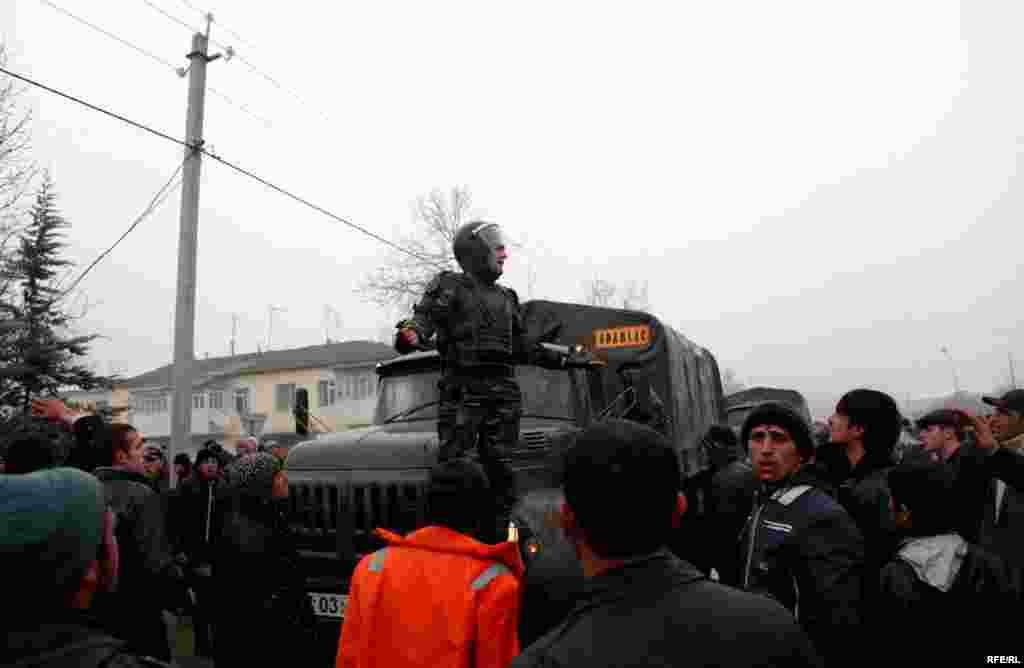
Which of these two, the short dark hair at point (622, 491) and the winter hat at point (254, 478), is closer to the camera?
the short dark hair at point (622, 491)

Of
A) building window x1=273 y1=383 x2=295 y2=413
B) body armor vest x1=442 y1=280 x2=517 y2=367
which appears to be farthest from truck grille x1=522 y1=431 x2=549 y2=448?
building window x1=273 y1=383 x2=295 y2=413

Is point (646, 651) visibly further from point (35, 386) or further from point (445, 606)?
point (35, 386)

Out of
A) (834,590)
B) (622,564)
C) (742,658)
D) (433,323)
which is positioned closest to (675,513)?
(622,564)

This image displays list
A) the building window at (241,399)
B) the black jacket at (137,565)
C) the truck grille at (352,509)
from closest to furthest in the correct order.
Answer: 1. the black jacket at (137,565)
2. the truck grille at (352,509)
3. the building window at (241,399)

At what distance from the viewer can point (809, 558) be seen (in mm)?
→ 2762

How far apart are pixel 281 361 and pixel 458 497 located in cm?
5082

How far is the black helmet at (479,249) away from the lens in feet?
15.4

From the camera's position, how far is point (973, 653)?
8.65 ft

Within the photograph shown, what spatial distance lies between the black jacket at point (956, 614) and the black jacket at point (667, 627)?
1.49m

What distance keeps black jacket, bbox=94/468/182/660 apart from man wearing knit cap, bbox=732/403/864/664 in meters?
2.74

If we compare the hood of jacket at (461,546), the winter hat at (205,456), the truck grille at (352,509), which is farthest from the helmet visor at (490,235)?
the winter hat at (205,456)

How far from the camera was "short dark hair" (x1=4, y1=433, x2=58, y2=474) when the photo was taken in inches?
145

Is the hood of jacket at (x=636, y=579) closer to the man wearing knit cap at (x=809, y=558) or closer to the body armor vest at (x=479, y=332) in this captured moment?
the man wearing knit cap at (x=809, y=558)

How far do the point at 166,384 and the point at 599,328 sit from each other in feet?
169
